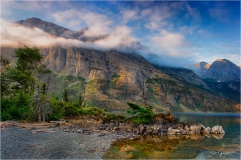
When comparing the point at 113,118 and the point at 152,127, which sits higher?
the point at 113,118

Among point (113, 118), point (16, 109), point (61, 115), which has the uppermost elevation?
point (16, 109)

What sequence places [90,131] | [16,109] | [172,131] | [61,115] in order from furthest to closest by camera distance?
[61,115] → [172,131] → [16,109] → [90,131]

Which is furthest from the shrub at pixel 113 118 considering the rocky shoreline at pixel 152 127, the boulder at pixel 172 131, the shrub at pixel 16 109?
the shrub at pixel 16 109

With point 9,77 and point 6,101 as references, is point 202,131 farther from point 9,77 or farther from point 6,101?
point 9,77

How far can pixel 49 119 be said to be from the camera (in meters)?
35.8

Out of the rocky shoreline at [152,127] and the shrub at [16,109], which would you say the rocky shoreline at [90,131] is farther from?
the shrub at [16,109]

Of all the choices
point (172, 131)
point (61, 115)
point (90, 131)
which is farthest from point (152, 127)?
point (61, 115)

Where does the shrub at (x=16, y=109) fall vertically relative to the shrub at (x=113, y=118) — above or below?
above

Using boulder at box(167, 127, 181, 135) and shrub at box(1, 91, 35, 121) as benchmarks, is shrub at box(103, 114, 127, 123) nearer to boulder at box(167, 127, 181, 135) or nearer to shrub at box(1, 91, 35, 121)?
boulder at box(167, 127, 181, 135)

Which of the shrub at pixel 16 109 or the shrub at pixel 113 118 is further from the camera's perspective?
the shrub at pixel 113 118

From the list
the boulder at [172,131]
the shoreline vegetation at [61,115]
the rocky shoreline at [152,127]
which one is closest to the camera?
the shoreline vegetation at [61,115]

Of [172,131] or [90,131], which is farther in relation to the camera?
[172,131]

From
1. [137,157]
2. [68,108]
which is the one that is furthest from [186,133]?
[68,108]

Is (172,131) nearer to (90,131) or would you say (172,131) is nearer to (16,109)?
(90,131)
